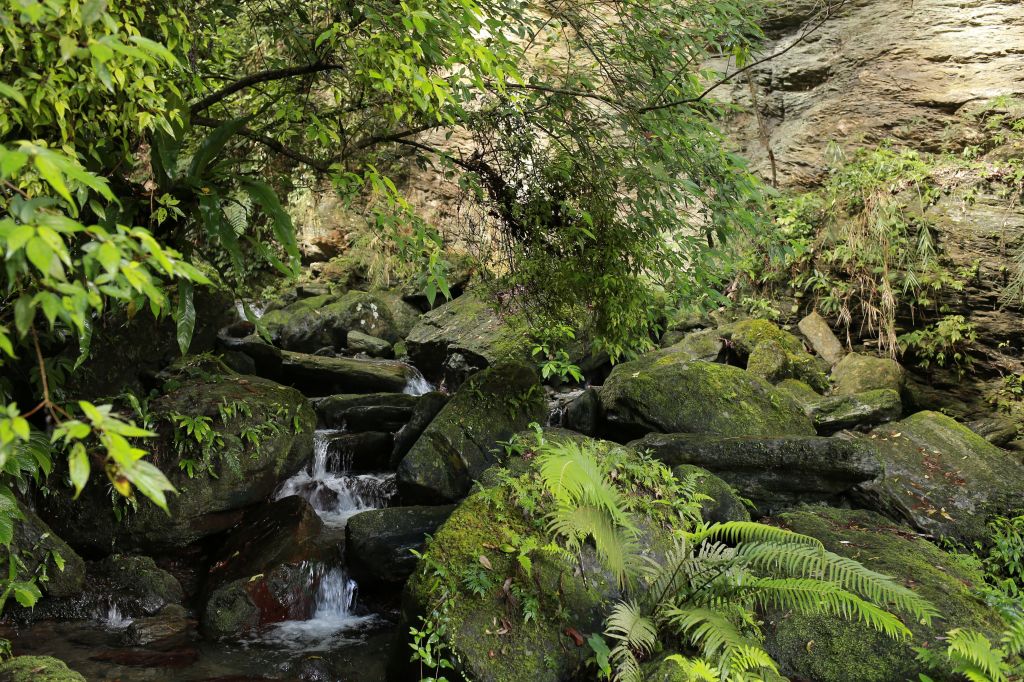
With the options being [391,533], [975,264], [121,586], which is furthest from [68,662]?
[975,264]

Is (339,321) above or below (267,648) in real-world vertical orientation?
below

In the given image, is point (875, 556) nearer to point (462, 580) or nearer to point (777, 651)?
point (777, 651)

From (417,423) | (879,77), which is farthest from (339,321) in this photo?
(879,77)

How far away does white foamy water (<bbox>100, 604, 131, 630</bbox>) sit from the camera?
189 inches

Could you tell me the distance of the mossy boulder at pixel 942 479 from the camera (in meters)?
6.16

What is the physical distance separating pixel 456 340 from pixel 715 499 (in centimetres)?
552

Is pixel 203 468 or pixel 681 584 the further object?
pixel 203 468

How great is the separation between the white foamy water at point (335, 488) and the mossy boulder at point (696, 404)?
2.54 meters

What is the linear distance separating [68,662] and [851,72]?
47.0 feet

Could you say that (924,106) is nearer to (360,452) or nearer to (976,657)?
(976,657)

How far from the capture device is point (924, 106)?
1098 centimetres

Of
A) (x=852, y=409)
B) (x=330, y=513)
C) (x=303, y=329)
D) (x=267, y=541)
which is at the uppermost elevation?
(x=267, y=541)

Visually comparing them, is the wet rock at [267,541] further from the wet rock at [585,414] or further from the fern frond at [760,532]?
the fern frond at [760,532]

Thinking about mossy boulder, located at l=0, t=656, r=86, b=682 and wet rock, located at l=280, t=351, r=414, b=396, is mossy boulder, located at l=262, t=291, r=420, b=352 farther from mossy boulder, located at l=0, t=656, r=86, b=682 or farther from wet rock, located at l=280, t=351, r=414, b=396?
mossy boulder, located at l=0, t=656, r=86, b=682
